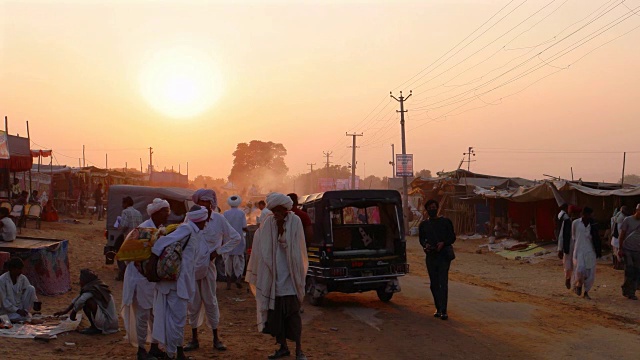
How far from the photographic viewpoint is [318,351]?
7523 millimetres

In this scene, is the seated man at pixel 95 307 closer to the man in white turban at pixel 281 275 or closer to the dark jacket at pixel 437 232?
the man in white turban at pixel 281 275

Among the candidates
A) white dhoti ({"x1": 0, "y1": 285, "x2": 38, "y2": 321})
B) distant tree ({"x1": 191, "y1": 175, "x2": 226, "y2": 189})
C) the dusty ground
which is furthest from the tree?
white dhoti ({"x1": 0, "y1": 285, "x2": 38, "y2": 321})

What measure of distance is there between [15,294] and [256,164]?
3949 inches

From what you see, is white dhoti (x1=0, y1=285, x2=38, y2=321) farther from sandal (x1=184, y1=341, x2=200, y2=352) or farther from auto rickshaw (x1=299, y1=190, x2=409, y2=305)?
auto rickshaw (x1=299, y1=190, x2=409, y2=305)

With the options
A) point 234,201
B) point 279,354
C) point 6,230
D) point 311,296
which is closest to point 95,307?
point 279,354

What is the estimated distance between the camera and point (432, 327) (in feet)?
29.6

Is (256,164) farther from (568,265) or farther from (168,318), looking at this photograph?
(168,318)

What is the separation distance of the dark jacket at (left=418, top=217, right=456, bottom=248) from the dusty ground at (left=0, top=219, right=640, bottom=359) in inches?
49.1

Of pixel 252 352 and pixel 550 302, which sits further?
pixel 550 302

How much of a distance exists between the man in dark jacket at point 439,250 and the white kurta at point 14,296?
19.5 feet

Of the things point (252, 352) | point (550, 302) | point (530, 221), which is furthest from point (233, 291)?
point (530, 221)

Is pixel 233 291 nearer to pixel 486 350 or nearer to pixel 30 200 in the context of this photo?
pixel 486 350

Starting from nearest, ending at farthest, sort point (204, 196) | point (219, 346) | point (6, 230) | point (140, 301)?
point (140, 301)
point (219, 346)
point (204, 196)
point (6, 230)

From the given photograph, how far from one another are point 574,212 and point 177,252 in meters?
9.69
